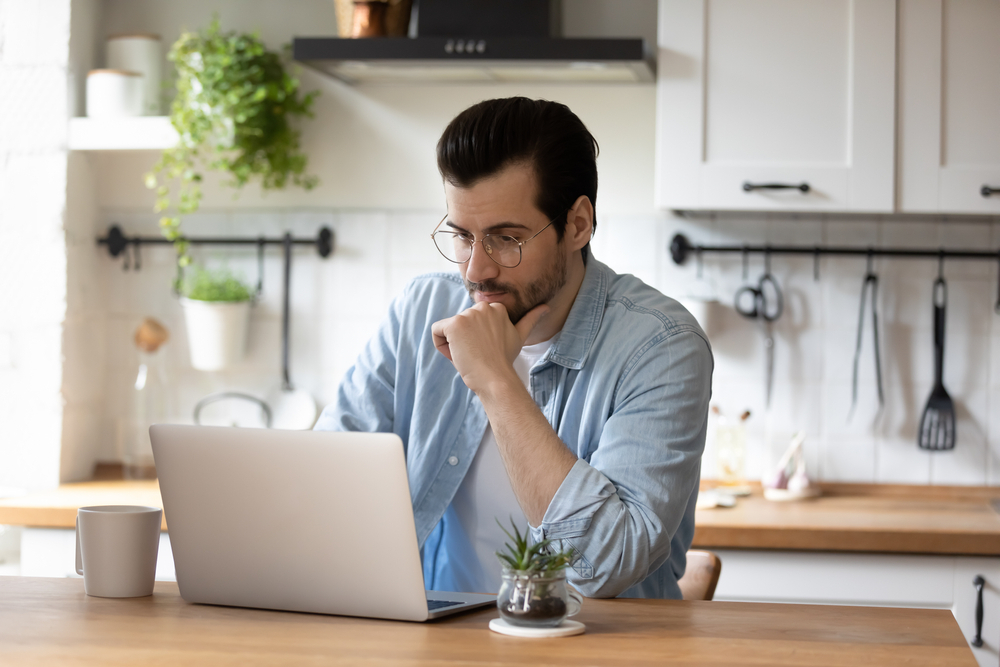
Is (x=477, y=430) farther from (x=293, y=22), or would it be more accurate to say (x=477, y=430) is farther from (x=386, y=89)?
(x=293, y=22)

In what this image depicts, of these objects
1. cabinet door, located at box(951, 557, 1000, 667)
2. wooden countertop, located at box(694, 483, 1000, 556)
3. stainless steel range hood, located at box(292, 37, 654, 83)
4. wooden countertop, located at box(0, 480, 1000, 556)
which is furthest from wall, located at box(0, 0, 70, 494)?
cabinet door, located at box(951, 557, 1000, 667)

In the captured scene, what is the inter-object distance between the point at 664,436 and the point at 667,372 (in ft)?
Answer: 0.32

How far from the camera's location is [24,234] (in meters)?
2.61

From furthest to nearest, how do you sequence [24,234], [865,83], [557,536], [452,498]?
[24,234], [865,83], [452,498], [557,536]

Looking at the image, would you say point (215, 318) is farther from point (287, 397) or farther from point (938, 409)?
point (938, 409)

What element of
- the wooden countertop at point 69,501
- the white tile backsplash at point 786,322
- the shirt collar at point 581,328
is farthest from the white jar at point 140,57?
the shirt collar at point 581,328

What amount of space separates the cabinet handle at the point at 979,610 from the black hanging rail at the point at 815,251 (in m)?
0.85

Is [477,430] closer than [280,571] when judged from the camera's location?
No

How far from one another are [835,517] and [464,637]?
1455 millimetres

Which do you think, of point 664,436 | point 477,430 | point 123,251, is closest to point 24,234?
point 123,251

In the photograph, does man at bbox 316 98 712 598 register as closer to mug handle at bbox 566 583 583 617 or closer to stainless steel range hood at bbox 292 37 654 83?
mug handle at bbox 566 583 583 617

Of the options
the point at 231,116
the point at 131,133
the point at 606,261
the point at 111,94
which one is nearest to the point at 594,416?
the point at 606,261

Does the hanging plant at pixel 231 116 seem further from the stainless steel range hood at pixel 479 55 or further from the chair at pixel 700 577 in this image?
the chair at pixel 700 577

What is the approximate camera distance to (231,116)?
2539 mm
